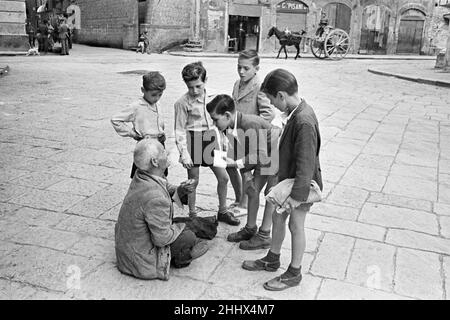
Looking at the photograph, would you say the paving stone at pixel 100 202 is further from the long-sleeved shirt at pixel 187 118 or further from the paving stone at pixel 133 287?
the paving stone at pixel 133 287

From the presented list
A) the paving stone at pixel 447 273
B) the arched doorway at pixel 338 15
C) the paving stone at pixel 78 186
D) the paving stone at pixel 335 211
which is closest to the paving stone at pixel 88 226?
the paving stone at pixel 78 186

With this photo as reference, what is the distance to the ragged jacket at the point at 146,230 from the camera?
9.23 ft

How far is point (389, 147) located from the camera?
6.30 m

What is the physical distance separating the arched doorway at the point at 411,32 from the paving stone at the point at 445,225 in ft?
86.1

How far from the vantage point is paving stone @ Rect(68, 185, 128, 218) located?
3.99m

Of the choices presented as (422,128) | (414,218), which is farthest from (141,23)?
(414,218)

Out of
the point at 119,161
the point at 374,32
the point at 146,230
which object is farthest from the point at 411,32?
the point at 146,230

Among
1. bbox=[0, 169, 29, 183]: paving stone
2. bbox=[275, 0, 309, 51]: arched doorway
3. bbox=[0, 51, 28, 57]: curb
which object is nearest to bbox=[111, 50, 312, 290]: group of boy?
bbox=[0, 169, 29, 183]: paving stone

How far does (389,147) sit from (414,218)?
2.45 meters

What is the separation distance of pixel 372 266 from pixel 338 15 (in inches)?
1224

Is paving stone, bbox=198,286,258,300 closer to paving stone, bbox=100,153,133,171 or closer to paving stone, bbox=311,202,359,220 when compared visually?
paving stone, bbox=311,202,359,220

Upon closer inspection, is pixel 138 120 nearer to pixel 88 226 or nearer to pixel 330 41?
pixel 88 226

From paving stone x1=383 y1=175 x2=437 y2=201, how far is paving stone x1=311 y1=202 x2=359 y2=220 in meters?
0.71
